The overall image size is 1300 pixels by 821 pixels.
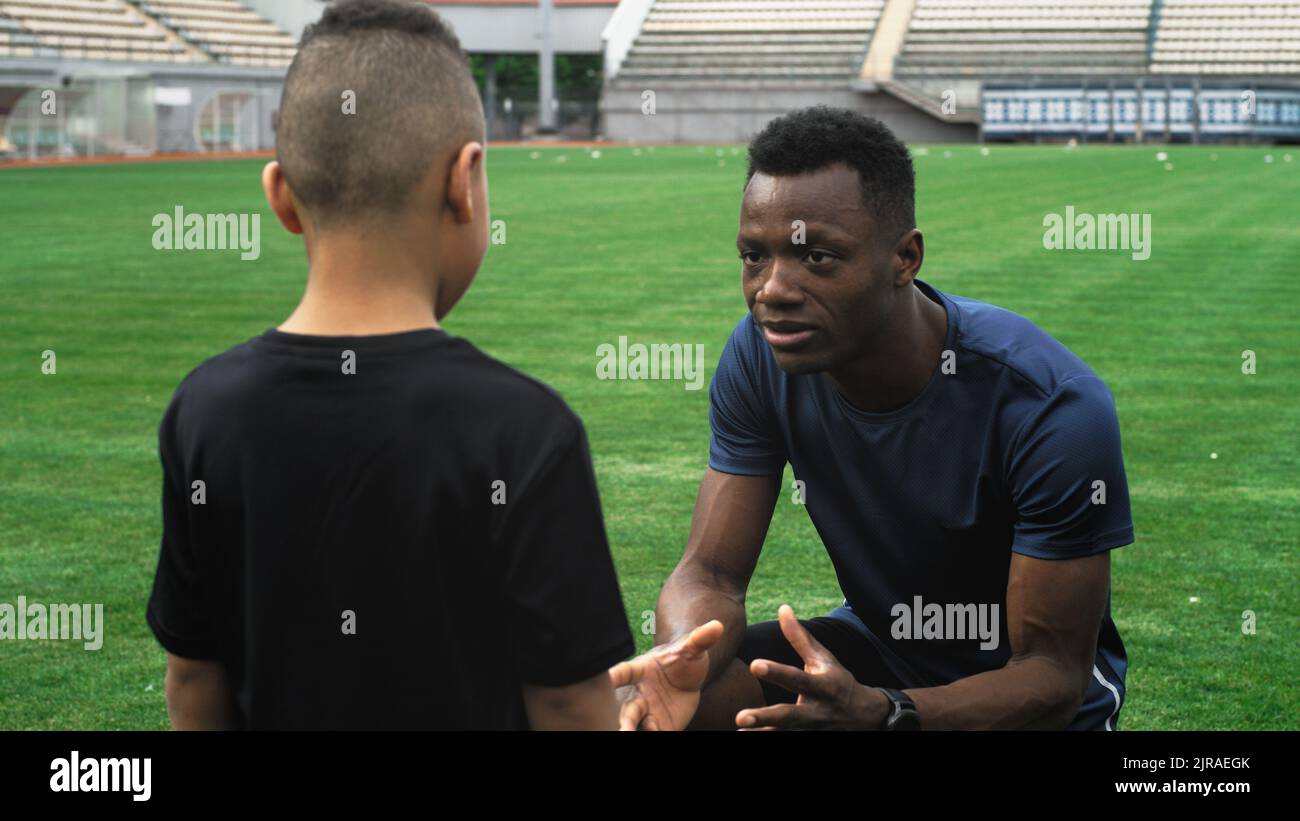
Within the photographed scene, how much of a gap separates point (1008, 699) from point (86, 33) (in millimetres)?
47114

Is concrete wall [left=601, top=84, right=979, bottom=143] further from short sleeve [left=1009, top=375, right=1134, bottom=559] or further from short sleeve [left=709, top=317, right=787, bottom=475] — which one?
short sleeve [left=1009, top=375, right=1134, bottom=559]

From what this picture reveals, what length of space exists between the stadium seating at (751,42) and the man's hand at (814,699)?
188 feet

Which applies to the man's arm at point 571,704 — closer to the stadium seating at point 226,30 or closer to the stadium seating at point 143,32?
the stadium seating at point 143,32

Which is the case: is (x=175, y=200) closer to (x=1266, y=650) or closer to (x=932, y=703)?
(x=1266, y=650)

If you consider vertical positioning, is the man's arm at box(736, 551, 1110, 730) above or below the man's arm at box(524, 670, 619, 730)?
below

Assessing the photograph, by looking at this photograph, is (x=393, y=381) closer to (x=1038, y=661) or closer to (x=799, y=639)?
(x=799, y=639)

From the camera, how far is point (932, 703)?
3.20m

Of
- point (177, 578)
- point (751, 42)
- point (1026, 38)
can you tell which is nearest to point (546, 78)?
point (751, 42)

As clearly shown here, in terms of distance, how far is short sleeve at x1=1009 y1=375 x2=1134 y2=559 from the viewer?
320 cm

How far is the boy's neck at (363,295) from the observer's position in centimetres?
205

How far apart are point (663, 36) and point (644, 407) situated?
184 feet

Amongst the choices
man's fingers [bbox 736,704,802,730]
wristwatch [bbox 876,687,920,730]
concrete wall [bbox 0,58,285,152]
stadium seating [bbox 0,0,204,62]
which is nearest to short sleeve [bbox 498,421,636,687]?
man's fingers [bbox 736,704,802,730]

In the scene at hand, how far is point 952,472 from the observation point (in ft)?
11.2

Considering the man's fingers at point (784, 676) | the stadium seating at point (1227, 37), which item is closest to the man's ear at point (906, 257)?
the man's fingers at point (784, 676)
